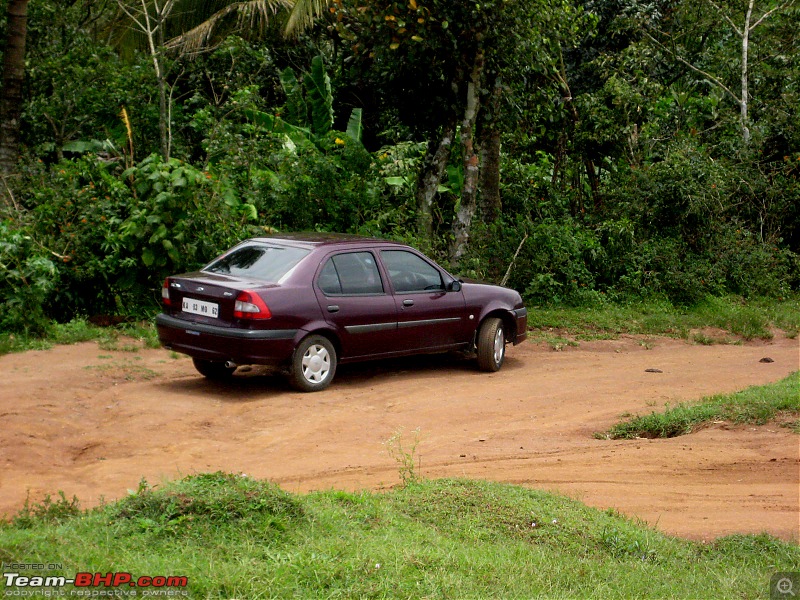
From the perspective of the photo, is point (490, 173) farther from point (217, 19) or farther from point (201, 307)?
point (217, 19)

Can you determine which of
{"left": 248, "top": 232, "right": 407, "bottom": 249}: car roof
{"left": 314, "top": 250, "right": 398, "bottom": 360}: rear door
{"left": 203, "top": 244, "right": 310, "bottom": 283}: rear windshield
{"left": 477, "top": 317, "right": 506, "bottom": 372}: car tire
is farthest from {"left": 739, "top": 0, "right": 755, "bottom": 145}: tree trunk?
{"left": 203, "top": 244, "right": 310, "bottom": 283}: rear windshield

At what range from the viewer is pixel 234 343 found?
9.38m

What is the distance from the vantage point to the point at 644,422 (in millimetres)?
8961

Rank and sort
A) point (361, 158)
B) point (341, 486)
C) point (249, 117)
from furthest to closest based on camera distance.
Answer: point (249, 117) → point (361, 158) → point (341, 486)

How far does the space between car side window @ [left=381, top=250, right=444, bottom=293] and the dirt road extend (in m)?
1.07

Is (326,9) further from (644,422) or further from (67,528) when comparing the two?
(67,528)

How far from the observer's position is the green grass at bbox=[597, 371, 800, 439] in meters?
8.78

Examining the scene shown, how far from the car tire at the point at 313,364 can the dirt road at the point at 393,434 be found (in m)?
0.22

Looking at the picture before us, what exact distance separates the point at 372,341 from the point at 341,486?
380cm

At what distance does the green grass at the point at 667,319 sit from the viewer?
48.8ft

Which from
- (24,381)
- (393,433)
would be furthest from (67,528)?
(24,381)

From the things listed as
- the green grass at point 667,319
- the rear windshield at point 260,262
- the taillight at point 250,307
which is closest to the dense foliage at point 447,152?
the green grass at point 667,319

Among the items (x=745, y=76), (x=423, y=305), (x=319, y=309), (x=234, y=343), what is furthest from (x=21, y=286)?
(x=745, y=76)

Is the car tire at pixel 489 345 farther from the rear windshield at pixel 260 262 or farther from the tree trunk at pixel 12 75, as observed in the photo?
the tree trunk at pixel 12 75
